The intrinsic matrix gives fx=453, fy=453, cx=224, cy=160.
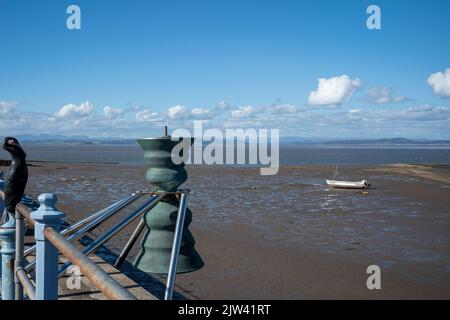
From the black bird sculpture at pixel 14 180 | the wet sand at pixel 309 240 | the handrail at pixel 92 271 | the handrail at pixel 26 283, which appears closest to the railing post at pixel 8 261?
the handrail at pixel 26 283

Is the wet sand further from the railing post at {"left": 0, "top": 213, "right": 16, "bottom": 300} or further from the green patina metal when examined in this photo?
the green patina metal

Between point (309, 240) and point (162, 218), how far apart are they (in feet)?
31.9

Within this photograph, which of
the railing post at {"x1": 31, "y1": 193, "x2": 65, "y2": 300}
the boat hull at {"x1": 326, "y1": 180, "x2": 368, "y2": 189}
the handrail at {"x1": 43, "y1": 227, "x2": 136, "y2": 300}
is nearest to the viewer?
the handrail at {"x1": 43, "y1": 227, "x2": 136, "y2": 300}

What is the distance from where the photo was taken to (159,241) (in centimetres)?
315

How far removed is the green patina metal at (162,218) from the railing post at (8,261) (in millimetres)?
1692

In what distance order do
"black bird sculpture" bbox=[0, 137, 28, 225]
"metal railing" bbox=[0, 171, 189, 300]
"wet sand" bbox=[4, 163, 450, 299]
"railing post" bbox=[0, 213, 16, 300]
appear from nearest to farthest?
"metal railing" bbox=[0, 171, 189, 300] → "railing post" bbox=[0, 213, 16, 300] → "black bird sculpture" bbox=[0, 137, 28, 225] → "wet sand" bbox=[4, 163, 450, 299]

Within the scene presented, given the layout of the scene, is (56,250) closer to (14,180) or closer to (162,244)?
(162,244)

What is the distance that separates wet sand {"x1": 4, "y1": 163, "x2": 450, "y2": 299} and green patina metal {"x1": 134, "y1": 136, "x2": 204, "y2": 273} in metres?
4.27

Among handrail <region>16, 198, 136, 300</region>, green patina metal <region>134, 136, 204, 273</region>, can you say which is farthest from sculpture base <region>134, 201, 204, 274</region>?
handrail <region>16, 198, 136, 300</region>

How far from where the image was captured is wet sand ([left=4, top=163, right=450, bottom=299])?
8.19 meters

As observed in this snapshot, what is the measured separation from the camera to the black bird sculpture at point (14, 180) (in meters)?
5.44

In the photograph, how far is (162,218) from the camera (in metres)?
3.13

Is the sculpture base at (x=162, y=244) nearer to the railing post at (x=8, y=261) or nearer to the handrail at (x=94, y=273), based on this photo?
the handrail at (x=94, y=273)

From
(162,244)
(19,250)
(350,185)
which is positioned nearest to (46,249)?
(162,244)
